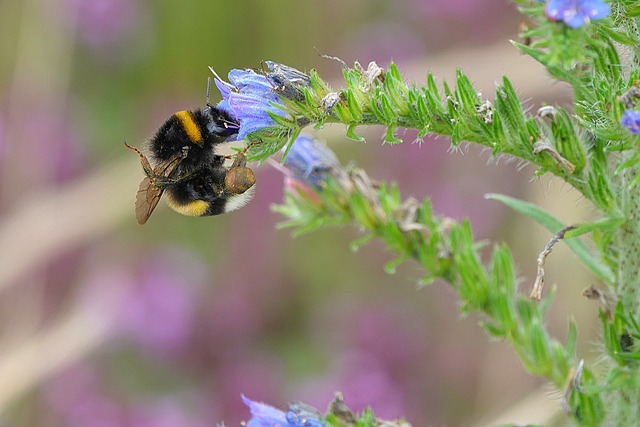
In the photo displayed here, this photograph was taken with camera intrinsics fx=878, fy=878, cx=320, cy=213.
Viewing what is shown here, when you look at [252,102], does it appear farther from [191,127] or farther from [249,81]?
[191,127]

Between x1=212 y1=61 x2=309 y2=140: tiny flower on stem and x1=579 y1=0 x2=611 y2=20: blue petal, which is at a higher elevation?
x1=212 y1=61 x2=309 y2=140: tiny flower on stem

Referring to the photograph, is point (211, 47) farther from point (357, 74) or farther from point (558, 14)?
point (558, 14)

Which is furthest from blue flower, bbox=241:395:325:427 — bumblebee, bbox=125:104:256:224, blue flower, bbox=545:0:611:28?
blue flower, bbox=545:0:611:28

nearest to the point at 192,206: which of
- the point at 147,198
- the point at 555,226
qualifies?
the point at 147,198

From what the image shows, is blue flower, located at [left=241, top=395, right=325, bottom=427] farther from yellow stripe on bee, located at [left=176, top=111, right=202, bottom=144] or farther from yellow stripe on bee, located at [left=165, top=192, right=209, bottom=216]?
yellow stripe on bee, located at [left=176, top=111, right=202, bottom=144]

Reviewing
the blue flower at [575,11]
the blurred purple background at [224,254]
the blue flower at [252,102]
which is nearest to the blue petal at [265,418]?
the blue flower at [252,102]

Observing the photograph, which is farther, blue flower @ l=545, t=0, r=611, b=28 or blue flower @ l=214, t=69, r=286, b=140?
blue flower @ l=214, t=69, r=286, b=140

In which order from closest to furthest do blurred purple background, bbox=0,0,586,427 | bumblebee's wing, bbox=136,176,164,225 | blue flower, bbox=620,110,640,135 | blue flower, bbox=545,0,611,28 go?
blue flower, bbox=545,0,611,28 < blue flower, bbox=620,110,640,135 < bumblebee's wing, bbox=136,176,164,225 < blurred purple background, bbox=0,0,586,427

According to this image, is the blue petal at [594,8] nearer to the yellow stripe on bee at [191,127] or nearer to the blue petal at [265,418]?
the yellow stripe on bee at [191,127]
